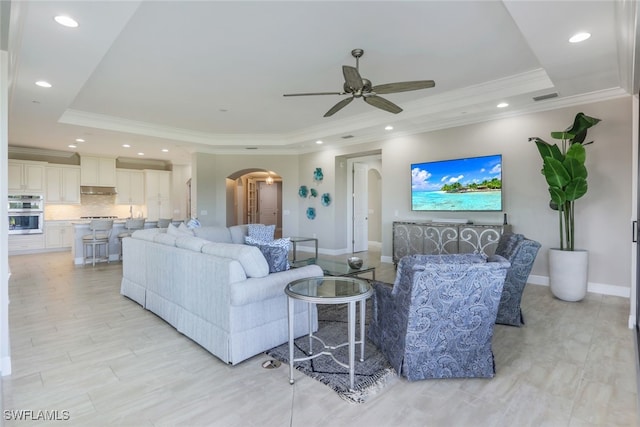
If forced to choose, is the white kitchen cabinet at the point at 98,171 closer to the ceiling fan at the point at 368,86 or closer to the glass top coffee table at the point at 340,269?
the glass top coffee table at the point at 340,269

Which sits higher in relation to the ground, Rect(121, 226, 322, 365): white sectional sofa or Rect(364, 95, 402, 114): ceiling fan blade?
Rect(364, 95, 402, 114): ceiling fan blade

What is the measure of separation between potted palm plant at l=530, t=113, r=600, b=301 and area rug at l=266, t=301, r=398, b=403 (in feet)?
9.92

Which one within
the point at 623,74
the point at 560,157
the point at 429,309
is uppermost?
the point at 623,74

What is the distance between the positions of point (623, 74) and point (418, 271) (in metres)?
3.67

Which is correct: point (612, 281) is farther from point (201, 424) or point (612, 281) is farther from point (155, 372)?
point (155, 372)

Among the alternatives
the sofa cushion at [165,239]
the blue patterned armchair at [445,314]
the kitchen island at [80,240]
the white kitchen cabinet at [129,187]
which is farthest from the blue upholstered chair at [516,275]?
the white kitchen cabinet at [129,187]

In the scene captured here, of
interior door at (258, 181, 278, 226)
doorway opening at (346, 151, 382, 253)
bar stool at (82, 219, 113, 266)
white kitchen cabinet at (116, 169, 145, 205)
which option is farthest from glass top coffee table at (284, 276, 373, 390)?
interior door at (258, 181, 278, 226)

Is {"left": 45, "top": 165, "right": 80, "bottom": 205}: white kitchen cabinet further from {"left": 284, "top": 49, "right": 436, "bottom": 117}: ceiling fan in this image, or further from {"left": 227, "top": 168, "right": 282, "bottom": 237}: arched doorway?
{"left": 284, "top": 49, "right": 436, "bottom": 117}: ceiling fan

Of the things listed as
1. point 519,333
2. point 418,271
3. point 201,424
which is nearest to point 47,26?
point 201,424

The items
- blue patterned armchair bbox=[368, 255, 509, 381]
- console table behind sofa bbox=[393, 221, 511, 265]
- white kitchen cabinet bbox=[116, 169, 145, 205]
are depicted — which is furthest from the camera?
white kitchen cabinet bbox=[116, 169, 145, 205]

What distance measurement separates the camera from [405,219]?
22.3 ft

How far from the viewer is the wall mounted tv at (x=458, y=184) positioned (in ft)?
17.9

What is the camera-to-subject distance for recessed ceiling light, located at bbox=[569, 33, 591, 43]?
2836mm

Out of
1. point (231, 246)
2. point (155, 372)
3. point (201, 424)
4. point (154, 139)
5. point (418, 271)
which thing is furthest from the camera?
point (154, 139)
